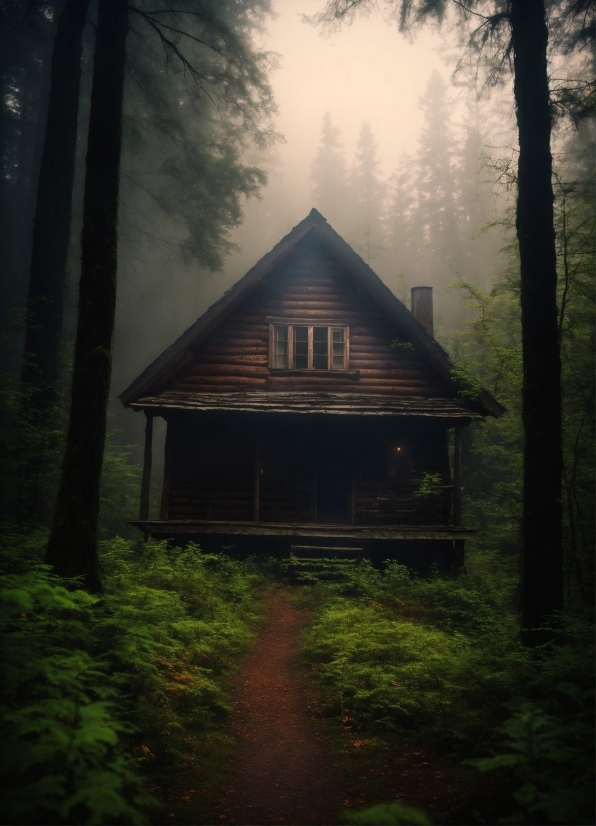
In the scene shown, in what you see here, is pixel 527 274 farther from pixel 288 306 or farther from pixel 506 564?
pixel 506 564

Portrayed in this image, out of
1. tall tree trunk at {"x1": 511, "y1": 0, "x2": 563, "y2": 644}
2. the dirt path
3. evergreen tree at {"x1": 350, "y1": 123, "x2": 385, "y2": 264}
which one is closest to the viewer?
the dirt path

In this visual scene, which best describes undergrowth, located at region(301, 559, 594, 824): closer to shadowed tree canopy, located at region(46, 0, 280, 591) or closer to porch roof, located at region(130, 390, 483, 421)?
shadowed tree canopy, located at region(46, 0, 280, 591)

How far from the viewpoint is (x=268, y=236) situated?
49.2 meters

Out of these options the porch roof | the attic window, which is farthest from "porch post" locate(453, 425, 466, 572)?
the attic window

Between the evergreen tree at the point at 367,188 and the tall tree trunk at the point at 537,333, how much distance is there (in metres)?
43.0

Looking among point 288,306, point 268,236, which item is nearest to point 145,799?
point 288,306

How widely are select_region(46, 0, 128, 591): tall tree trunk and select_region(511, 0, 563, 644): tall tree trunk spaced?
5541mm

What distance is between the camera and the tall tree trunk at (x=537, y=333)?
5.91 meters

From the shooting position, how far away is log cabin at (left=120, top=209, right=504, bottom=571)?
13.6 metres

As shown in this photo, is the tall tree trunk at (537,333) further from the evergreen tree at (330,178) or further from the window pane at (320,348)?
the evergreen tree at (330,178)

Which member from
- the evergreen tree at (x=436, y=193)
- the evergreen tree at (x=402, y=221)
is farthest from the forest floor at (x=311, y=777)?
the evergreen tree at (x=402, y=221)

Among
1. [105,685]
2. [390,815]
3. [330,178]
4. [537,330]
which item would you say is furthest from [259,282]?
[330,178]

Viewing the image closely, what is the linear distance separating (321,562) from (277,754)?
753 centimetres

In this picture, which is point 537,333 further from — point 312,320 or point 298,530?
point 312,320
